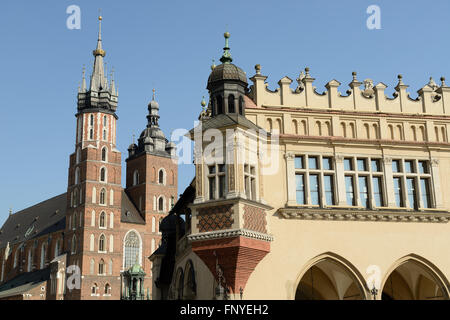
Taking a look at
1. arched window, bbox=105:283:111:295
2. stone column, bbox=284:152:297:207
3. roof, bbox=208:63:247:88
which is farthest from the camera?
arched window, bbox=105:283:111:295

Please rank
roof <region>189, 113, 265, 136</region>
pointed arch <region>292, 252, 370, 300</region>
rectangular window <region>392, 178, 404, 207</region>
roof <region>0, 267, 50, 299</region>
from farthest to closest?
roof <region>0, 267, 50, 299</region> → rectangular window <region>392, 178, 404, 207</region> → pointed arch <region>292, 252, 370, 300</region> → roof <region>189, 113, 265, 136</region>

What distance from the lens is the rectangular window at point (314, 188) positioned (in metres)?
24.7

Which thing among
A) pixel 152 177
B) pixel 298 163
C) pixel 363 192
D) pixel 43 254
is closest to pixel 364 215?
pixel 363 192

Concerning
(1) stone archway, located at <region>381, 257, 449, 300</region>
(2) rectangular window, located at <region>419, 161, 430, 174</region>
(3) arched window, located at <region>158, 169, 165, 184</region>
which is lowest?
(1) stone archway, located at <region>381, 257, 449, 300</region>

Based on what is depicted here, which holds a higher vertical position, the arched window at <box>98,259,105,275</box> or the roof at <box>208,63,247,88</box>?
the roof at <box>208,63,247,88</box>

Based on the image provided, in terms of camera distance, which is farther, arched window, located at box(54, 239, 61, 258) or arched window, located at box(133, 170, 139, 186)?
arched window, located at box(133, 170, 139, 186)

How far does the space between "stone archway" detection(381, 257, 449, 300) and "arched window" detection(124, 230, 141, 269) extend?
2536 inches

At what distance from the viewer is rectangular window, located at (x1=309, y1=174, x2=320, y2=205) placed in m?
24.7

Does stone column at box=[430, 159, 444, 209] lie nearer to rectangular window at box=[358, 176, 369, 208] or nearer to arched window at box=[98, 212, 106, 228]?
rectangular window at box=[358, 176, 369, 208]

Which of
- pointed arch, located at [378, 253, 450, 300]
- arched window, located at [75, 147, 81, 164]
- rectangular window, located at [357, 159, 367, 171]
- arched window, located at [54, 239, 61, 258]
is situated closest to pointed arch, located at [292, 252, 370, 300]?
pointed arch, located at [378, 253, 450, 300]

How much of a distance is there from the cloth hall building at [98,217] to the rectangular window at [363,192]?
5705cm
